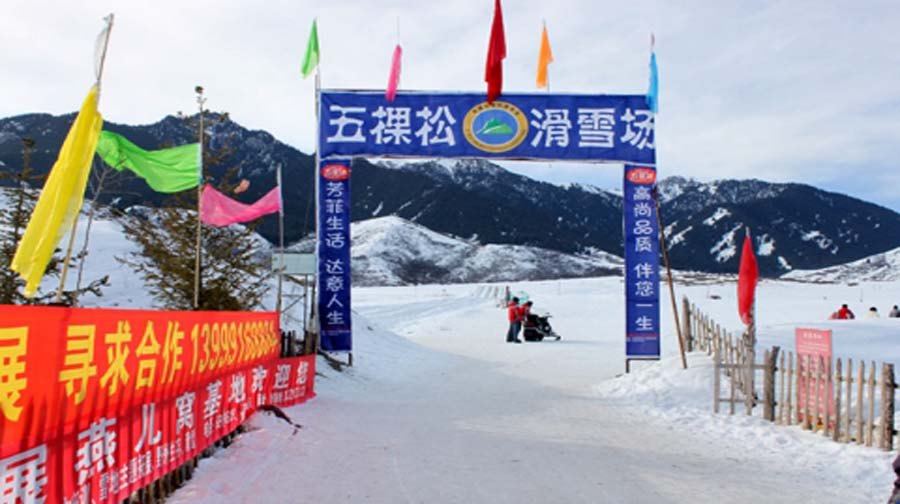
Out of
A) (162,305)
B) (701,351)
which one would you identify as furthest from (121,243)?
(701,351)

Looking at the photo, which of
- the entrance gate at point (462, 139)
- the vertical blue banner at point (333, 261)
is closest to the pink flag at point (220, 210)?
the vertical blue banner at point (333, 261)

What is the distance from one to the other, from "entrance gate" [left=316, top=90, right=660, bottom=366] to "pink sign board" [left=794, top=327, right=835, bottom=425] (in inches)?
239

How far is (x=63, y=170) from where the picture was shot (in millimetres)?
5457

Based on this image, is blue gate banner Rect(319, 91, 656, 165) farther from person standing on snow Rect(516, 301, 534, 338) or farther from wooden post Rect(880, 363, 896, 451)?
person standing on snow Rect(516, 301, 534, 338)

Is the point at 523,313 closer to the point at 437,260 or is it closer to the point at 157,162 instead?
the point at 157,162

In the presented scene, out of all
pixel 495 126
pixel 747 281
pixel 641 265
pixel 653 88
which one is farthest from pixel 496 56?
pixel 747 281

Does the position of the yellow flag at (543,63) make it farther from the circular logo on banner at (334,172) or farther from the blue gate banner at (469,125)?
the circular logo on banner at (334,172)

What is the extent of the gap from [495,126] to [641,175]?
138 inches

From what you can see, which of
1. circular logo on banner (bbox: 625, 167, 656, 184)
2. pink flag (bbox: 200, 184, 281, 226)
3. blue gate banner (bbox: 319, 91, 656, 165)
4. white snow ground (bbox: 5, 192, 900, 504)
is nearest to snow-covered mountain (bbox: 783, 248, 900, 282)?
circular logo on banner (bbox: 625, 167, 656, 184)

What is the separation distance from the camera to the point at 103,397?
186 inches

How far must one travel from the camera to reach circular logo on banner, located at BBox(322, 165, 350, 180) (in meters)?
15.7

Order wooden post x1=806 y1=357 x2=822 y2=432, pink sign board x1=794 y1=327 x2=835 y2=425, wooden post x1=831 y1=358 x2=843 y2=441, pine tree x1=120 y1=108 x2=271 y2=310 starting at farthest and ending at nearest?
pine tree x1=120 y1=108 x2=271 y2=310
wooden post x1=806 y1=357 x2=822 y2=432
pink sign board x1=794 y1=327 x2=835 y2=425
wooden post x1=831 y1=358 x2=843 y2=441

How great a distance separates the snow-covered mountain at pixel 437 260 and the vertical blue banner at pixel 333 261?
99.7 metres

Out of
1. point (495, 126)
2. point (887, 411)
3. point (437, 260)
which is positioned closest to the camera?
point (887, 411)
